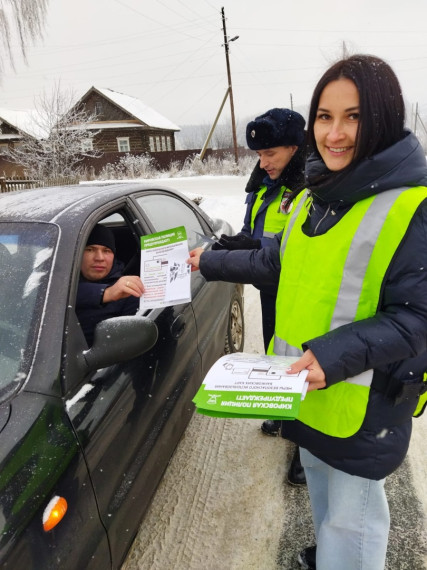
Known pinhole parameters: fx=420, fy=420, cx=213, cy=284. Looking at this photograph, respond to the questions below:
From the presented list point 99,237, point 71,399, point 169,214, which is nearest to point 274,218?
point 169,214

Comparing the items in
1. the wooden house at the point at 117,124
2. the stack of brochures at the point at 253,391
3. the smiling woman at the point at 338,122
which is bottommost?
the stack of brochures at the point at 253,391

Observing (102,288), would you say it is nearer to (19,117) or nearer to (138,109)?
(138,109)

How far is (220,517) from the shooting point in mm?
2158

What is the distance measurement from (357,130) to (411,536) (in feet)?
6.15

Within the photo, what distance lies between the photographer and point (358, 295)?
1.17 meters

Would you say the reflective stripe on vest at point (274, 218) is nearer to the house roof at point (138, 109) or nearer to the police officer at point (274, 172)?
the police officer at point (274, 172)

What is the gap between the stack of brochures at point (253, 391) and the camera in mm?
1109

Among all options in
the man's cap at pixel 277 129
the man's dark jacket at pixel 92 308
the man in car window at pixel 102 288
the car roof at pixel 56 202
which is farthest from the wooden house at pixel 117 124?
the man's dark jacket at pixel 92 308

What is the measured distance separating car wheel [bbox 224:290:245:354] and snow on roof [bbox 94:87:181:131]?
3565cm

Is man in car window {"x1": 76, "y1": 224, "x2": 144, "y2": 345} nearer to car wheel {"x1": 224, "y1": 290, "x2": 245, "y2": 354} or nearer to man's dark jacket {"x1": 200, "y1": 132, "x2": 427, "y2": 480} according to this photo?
man's dark jacket {"x1": 200, "y1": 132, "x2": 427, "y2": 480}

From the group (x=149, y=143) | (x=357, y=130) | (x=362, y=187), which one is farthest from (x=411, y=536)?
(x=149, y=143)

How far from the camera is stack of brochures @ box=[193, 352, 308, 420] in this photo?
3.64 ft

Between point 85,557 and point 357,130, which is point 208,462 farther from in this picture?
point 357,130

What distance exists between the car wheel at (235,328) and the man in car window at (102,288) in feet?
3.80
